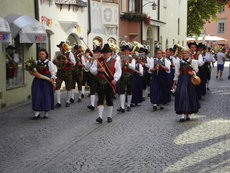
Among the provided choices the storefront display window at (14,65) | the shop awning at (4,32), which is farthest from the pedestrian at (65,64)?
the shop awning at (4,32)

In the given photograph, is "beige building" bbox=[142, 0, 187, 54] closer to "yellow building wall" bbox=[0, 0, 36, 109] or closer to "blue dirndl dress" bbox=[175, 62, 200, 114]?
"yellow building wall" bbox=[0, 0, 36, 109]

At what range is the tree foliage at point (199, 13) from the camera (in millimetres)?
44719

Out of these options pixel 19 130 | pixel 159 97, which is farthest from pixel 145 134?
pixel 159 97

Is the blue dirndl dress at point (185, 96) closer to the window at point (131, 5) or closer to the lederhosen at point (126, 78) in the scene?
the lederhosen at point (126, 78)

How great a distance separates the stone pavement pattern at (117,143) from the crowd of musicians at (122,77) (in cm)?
46

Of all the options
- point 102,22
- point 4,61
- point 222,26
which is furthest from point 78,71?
point 222,26

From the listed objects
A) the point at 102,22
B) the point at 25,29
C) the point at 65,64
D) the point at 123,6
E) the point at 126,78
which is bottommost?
the point at 126,78

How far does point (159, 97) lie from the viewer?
1273cm

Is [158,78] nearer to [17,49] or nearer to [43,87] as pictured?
[43,87]

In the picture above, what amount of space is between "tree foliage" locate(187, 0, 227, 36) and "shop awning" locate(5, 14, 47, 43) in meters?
32.6

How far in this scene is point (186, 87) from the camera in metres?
10.5

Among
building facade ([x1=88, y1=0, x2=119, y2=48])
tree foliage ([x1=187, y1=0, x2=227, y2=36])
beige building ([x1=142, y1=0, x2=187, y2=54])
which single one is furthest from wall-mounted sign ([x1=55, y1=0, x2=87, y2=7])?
tree foliage ([x1=187, y1=0, x2=227, y2=36])

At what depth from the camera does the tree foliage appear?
4472cm

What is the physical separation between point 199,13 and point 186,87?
1491 inches
